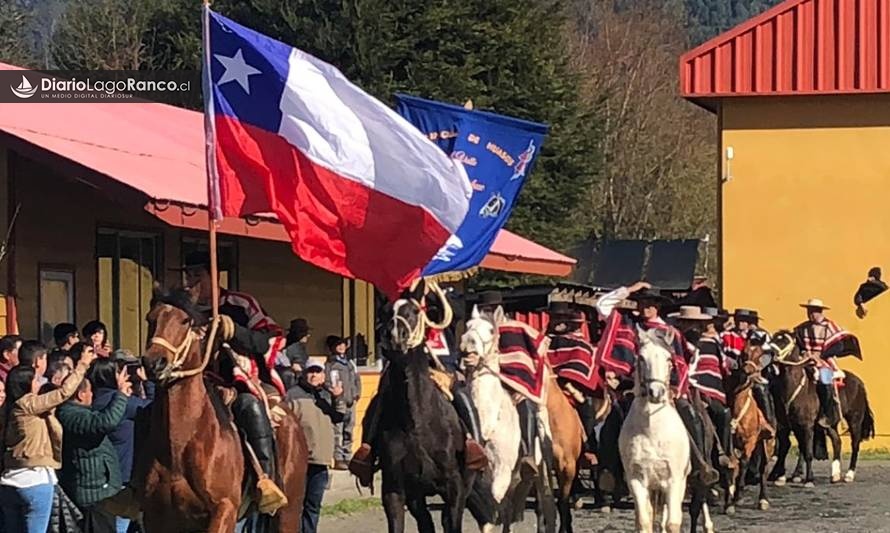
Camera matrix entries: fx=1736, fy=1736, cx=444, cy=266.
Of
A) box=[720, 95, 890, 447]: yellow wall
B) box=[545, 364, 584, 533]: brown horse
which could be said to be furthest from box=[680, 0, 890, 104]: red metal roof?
box=[545, 364, 584, 533]: brown horse

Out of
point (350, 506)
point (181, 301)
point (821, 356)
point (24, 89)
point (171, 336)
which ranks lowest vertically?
point (350, 506)

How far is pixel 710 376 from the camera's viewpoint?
18.4m

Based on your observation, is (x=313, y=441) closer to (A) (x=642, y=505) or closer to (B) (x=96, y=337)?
(B) (x=96, y=337)

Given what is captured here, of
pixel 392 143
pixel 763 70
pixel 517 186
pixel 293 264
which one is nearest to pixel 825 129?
pixel 763 70

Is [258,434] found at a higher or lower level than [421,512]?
higher

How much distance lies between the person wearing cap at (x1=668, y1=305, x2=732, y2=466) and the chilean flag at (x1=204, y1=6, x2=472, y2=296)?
5.83 metres

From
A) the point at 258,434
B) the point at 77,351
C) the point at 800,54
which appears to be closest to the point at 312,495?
the point at 77,351

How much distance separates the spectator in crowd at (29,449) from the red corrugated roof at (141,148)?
14.1ft

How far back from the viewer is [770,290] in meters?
33.8

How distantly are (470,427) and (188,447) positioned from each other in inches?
151

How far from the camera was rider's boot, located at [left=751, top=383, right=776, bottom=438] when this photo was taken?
23.0 meters

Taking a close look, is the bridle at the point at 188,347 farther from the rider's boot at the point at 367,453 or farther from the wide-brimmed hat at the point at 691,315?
the wide-brimmed hat at the point at 691,315

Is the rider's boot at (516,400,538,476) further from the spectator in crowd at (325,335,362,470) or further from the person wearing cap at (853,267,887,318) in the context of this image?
the person wearing cap at (853,267,887,318)

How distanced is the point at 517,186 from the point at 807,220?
59.9 ft
